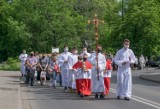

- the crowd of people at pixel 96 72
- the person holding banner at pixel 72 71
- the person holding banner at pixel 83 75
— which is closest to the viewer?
the crowd of people at pixel 96 72

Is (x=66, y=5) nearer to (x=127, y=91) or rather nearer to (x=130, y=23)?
(x=130, y=23)

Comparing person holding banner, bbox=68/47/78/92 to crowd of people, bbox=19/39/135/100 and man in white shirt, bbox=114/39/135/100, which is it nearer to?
crowd of people, bbox=19/39/135/100

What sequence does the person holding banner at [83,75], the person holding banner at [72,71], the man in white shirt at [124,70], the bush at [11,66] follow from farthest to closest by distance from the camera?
the bush at [11,66]
the person holding banner at [72,71]
the person holding banner at [83,75]
the man in white shirt at [124,70]

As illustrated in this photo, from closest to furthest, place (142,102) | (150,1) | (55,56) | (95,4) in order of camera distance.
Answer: (142,102)
(55,56)
(150,1)
(95,4)

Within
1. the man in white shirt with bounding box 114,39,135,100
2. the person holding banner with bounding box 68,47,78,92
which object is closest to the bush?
the person holding banner with bounding box 68,47,78,92

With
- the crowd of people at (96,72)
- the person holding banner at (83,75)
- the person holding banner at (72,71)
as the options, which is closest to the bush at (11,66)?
the crowd of people at (96,72)

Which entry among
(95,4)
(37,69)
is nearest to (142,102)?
(37,69)

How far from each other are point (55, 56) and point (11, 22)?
89.0 ft

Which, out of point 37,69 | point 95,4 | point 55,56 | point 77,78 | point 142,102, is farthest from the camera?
point 95,4

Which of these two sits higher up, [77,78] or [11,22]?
[11,22]

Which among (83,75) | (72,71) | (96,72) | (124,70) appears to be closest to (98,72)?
(96,72)

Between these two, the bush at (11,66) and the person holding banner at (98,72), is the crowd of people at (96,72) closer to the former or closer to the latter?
the person holding banner at (98,72)

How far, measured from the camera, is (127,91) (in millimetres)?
16844

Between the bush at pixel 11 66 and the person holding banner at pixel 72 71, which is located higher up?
the bush at pixel 11 66
